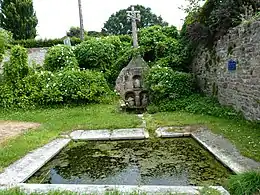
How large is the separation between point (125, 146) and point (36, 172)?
6.28 feet

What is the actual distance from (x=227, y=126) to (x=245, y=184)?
12.0 feet

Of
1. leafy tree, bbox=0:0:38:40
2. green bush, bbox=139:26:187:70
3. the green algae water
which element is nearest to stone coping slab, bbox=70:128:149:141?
the green algae water

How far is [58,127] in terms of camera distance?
782 centimetres

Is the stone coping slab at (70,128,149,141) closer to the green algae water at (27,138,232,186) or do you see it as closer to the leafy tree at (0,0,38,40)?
the green algae water at (27,138,232,186)

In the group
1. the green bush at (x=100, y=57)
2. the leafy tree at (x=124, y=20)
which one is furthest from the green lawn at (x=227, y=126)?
the leafy tree at (x=124, y=20)

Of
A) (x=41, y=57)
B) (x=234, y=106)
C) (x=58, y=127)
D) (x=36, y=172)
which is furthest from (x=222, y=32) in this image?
(x=41, y=57)

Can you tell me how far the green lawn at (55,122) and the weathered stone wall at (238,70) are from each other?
2.46m

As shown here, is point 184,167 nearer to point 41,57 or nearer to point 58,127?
point 58,127

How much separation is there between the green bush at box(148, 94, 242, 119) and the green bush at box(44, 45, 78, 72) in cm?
500

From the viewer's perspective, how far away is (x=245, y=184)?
11.3ft

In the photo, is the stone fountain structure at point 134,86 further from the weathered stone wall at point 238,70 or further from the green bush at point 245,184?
the green bush at point 245,184

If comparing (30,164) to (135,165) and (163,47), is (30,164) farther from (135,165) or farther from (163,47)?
(163,47)

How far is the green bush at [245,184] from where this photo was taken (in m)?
3.36

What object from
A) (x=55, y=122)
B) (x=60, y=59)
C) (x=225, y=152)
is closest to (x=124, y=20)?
(x=60, y=59)
